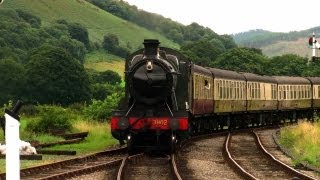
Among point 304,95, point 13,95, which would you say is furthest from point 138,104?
point 13,95

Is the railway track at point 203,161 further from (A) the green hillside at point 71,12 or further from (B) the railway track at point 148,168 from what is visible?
(A) the green hillside at point 71,12

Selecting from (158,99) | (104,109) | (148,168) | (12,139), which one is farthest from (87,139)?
(12,139)

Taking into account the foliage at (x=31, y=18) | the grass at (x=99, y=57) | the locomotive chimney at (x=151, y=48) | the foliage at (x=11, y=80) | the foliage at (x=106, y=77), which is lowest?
the locomotive chimney at (x=151, y=48)

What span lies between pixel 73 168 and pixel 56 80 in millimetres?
67320

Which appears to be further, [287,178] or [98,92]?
[98,92]

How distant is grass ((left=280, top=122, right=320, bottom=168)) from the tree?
179ft

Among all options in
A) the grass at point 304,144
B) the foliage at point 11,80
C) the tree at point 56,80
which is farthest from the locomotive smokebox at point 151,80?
the tree at point 56,80

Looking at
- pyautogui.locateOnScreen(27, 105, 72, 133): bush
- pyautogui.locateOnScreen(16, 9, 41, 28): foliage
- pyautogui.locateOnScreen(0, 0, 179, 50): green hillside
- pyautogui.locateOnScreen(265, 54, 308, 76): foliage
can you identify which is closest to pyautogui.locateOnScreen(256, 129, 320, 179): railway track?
pyautogui.locateOnScreen(27, 105, 72, 133): bush

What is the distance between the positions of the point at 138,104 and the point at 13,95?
5365 cm

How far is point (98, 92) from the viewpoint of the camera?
79250mm

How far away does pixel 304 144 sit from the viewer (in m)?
21.2

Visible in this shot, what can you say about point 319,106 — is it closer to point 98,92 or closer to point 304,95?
point 304,95

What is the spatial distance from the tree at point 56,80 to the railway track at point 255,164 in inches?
2234

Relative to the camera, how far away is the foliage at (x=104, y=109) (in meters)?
35.4
